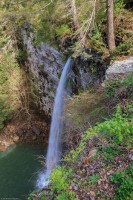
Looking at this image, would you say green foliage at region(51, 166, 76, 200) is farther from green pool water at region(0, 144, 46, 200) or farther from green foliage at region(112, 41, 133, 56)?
green pool water at region(0, 144, 46, 200)

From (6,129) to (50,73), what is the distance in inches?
218

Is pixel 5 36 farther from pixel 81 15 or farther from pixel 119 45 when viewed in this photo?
pixel 119 45

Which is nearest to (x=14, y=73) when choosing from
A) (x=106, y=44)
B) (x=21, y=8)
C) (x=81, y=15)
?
(x=21, y=8)

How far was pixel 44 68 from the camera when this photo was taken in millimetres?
16703

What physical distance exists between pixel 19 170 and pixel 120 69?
9361 millimetres

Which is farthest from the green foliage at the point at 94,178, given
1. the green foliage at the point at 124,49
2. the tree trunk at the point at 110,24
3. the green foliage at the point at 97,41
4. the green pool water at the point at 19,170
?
the green pool water at the point at 19,170

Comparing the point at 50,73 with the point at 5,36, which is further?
the point at 5,36

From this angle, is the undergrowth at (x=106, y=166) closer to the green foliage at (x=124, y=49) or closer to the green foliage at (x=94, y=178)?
the green foliage at (x=94, y=178)

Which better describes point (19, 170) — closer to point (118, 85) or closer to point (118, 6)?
point (118, 85)

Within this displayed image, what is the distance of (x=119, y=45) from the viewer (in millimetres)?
10195

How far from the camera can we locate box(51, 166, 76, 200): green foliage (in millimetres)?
4637

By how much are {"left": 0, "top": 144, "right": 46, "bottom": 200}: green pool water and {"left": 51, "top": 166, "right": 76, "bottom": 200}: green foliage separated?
8145 mm

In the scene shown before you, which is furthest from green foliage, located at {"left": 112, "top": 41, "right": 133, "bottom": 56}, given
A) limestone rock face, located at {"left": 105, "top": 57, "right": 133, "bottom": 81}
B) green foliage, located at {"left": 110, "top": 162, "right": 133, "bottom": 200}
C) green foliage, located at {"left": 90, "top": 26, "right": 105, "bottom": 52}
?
green foliage, located at {"left": 110, "top": 162, "right": 133, "bottom": 200}

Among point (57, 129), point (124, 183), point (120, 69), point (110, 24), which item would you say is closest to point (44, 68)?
point (57, 129)
